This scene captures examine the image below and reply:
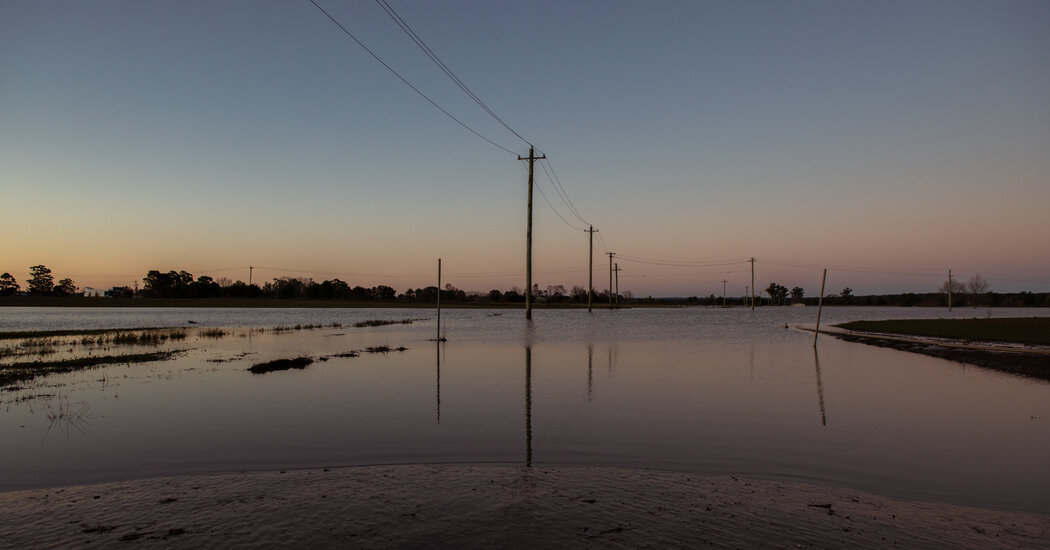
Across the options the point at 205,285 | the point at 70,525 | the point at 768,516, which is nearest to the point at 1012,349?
the point at 768,516

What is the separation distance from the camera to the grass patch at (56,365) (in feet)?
53.8

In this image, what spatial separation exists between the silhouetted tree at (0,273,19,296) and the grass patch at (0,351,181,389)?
577ft

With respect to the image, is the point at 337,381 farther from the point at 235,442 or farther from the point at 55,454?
the point at 55,454

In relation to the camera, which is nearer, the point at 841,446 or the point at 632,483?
the point at 632,483

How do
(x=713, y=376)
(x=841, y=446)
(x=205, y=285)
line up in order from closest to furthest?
(x=841, y=446)
(x=713, y=376)
(x=205, y=285)

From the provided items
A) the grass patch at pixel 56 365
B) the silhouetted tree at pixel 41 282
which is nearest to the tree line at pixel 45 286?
the silhouetted tree at pixel 41 282

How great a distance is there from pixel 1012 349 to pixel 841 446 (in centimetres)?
2126

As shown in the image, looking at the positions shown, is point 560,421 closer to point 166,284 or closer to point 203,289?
point 203,289

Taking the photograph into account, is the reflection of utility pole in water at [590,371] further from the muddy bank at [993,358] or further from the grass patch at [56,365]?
the grass patch at [56,365]

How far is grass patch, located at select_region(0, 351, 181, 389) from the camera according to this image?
53.8ft

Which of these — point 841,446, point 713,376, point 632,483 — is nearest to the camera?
point 632,483

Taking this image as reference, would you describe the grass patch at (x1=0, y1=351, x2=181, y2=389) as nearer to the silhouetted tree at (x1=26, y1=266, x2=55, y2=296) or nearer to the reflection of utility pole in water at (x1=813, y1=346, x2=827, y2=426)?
the reflection of utility pole in water at (x1=813, y1=346, x2=827, y2=426)

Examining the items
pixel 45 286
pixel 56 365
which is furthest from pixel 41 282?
pixel 56 365

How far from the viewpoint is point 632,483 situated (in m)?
7.02
